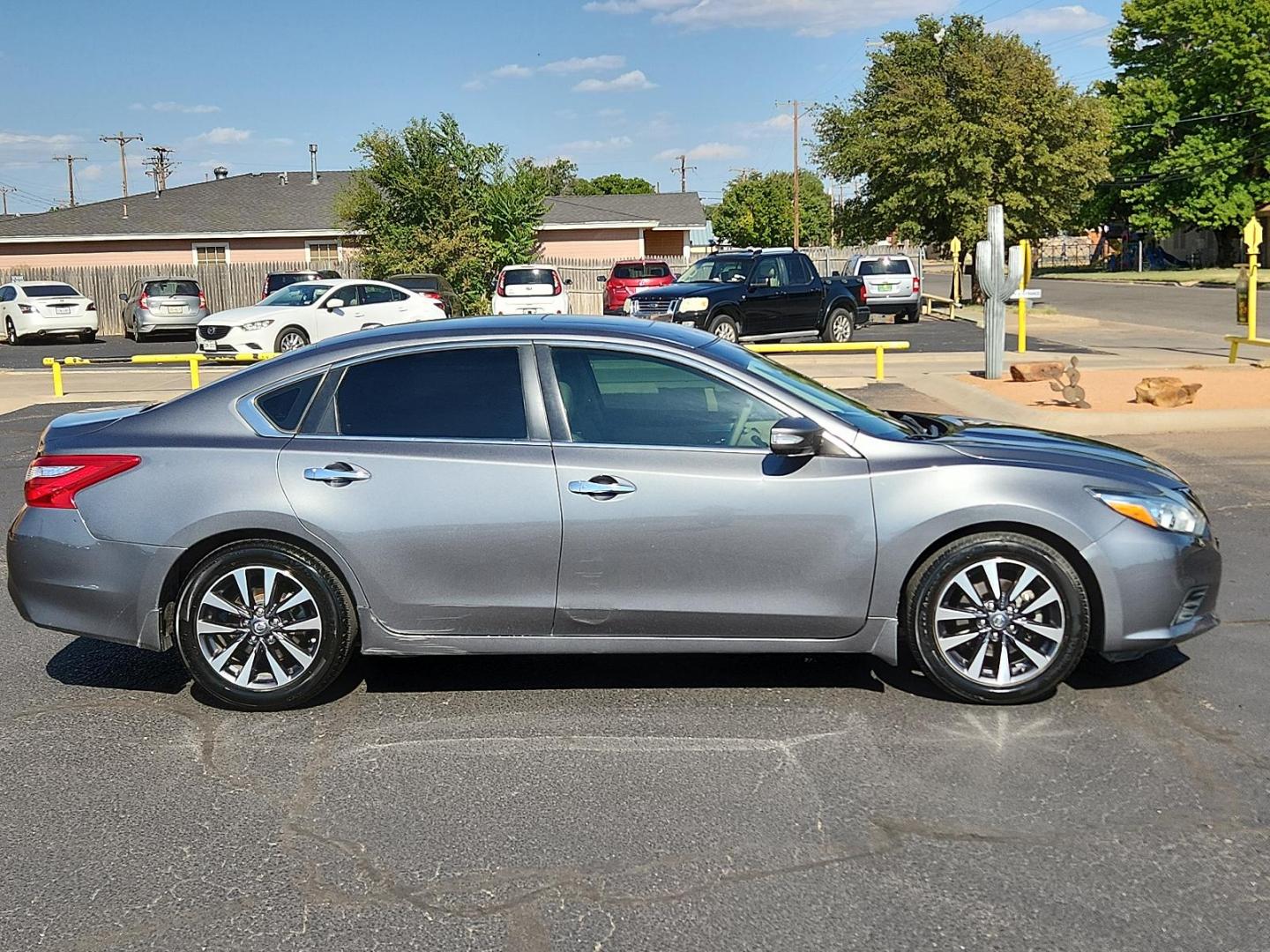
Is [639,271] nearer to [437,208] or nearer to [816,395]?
[437,208]

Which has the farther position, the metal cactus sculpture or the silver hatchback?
the silver hatchback

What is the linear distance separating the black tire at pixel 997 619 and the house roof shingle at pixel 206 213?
41903mm

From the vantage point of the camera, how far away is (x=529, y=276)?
29078 millimetres

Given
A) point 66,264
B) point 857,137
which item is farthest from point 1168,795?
point 66,264

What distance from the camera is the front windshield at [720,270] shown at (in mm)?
24094

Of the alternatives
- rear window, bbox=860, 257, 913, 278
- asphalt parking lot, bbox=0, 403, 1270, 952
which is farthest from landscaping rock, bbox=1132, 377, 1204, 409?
rear window, bbox=860, 257, 913, 278

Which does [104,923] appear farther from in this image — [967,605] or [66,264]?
[66,264]

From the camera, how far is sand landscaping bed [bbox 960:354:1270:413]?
13.8 meters

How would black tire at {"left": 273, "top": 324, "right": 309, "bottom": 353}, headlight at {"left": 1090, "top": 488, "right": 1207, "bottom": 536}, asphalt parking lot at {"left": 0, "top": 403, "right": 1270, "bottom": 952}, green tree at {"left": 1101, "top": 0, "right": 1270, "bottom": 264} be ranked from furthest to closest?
green tree at {"left": 1101, "top": 0, "right": 1270, "bottom": 264}
black tire at {"left": 273, "top": 324, "right": 309, "bottom": 353}
headlight at {"left": 1090, "top": 488, "right": 1207, "bottom": 536}
asphalt parking lot at {"left": 0, "top": 403, "right": 1270, "bottom": 952}

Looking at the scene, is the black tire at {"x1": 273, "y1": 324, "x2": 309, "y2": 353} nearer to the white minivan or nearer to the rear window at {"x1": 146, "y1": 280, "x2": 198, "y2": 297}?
the white minivan

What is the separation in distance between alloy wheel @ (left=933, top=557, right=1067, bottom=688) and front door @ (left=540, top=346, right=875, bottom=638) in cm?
35

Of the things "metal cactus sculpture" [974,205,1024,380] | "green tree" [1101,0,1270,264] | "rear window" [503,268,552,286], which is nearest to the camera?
"metal cactus sculpture" [974,205,1024,380]

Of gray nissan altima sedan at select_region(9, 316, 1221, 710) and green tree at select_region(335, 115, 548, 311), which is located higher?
green tree at select_region(335, 115, 548, 311)

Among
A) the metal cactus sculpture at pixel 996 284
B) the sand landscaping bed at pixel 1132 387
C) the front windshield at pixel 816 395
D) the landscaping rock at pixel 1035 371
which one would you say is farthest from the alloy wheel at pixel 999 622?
the metal cactus sculpture at pixel 996 284
